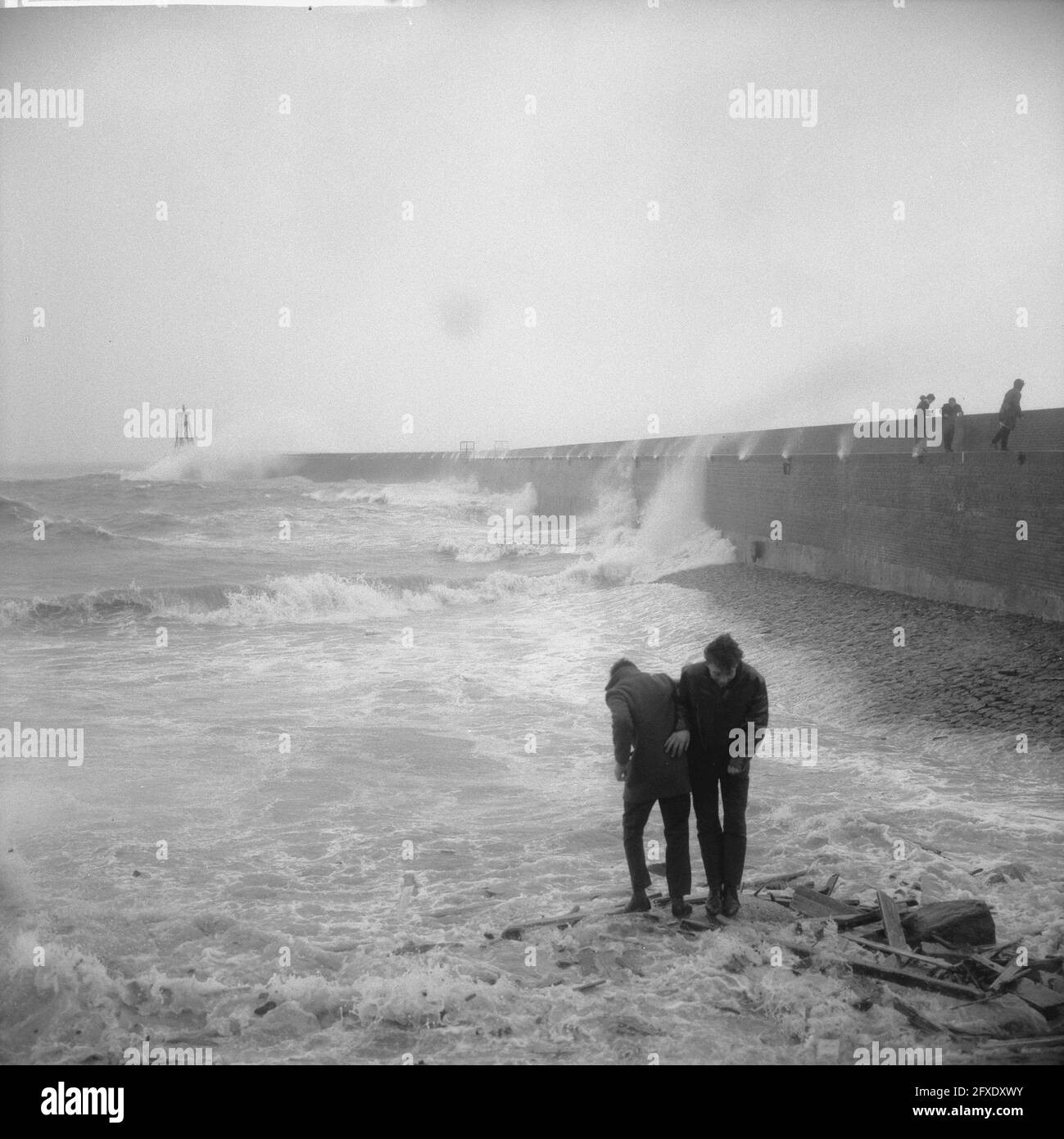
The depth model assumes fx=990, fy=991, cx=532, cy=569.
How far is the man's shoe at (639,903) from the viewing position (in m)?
4.64

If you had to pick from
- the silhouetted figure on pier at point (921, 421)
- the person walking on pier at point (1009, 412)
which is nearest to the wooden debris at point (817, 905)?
the person walking on pier at point (1009, 412)

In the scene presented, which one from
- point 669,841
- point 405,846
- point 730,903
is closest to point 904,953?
point 730,903

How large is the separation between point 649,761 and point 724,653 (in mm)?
586

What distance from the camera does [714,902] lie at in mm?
4512

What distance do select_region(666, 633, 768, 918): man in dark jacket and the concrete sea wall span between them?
284 inches

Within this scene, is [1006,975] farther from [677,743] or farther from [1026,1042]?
[677,743]

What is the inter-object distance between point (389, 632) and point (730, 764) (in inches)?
481

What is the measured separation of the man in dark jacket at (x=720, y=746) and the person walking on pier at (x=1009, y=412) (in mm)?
9548

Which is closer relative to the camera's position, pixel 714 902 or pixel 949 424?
pixel 714 902

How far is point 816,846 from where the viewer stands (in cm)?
588

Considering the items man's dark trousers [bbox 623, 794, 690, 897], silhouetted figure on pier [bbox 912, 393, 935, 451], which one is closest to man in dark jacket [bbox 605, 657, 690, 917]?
man's dark trousers [bbox 623, 794, 690, 897]

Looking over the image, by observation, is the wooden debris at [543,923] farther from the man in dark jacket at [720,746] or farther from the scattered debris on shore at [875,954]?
the man in dark jacket at [720,746]
